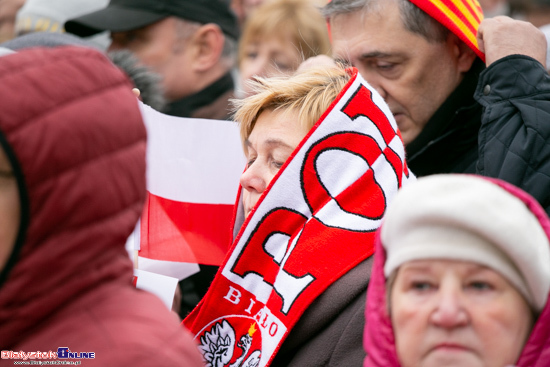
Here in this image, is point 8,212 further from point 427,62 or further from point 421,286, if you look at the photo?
point 427,62

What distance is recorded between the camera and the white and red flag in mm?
2891

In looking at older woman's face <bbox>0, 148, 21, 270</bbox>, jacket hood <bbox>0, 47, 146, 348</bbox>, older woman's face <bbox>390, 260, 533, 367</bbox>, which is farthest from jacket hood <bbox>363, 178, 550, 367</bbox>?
older woman's face <bbox>0, 148, 21, 270</bbox>

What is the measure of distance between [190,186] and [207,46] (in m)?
1.49

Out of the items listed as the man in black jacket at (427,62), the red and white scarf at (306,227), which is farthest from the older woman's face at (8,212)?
the man in black jacket at (427,62)

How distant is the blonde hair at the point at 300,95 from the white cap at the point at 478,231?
2.94ft

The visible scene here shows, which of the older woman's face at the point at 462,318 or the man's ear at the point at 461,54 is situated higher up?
the older woman's face at the point at 462,318

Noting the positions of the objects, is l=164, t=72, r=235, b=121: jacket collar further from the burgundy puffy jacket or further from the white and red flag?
the burgundy puffy jacket

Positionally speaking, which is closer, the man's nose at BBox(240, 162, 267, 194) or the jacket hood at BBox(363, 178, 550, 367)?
the jacket hood at BBox(363, 178, 550, 367)

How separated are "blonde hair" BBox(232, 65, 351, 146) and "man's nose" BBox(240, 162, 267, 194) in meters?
0.20

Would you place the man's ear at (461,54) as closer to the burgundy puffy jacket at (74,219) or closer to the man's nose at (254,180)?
the man's nose at (254,180)

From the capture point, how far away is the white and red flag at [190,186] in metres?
2.89

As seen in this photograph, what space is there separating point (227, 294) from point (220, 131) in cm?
91

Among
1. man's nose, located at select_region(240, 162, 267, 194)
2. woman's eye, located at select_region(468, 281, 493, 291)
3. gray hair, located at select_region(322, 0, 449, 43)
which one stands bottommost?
man's nose, located at select_region(240, 162, 267, 194)

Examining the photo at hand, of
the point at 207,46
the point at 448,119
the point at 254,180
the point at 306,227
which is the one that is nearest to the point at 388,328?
the point at 306,227
